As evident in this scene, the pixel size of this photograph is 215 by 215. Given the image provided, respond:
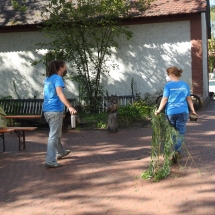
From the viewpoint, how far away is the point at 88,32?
16.0m

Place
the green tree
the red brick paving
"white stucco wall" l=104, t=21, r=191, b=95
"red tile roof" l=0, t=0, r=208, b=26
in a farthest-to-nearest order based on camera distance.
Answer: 1. "white stucco wall" l=104, t=21, r=191, b=95
2. "red tile roof" l=0, t=0, r=208, b=26
3. the green tree
4. the red brick paving

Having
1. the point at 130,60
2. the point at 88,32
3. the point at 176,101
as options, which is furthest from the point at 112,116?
the point at 130,60

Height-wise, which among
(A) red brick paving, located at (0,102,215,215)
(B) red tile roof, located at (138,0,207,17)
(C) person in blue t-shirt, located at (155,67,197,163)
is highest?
(B) red tile roof, located at (138,0,207,17)

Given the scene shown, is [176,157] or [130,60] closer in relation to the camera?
[176,157]

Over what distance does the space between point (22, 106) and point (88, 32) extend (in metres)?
3.91

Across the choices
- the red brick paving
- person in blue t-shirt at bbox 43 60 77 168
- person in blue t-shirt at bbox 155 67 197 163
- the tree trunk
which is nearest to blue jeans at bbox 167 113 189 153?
person in blue t-shirt at bbox 155 67 197 163

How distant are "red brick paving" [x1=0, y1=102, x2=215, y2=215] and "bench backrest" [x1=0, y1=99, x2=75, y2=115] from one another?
6.45 meters

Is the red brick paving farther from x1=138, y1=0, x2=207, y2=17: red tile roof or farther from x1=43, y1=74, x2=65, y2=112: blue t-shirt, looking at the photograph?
x1=138, y1=0, x2=207, y2=17: red tile roof

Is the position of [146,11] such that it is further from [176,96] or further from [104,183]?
[104,183]

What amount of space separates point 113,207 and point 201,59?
484 inches

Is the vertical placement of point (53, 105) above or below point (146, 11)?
below

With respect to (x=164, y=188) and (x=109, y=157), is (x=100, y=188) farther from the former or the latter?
(x=109, y=157)

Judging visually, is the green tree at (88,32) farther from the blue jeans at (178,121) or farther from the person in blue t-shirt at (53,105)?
the blue jeans at (178,121)

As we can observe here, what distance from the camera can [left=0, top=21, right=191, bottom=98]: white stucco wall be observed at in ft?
56.6
